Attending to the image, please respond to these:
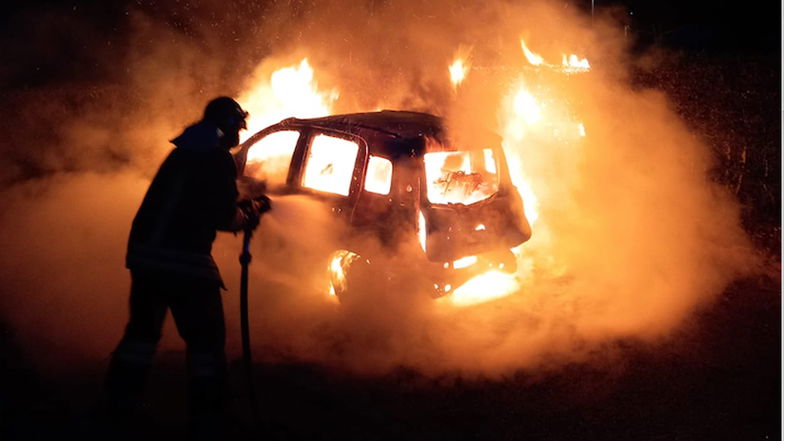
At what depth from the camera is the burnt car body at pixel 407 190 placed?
4.93 metres

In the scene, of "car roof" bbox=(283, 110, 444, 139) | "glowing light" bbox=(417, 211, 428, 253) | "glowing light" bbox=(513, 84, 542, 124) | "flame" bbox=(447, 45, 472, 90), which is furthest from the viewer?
"flame" bbox=(447, 45, 472, 90)

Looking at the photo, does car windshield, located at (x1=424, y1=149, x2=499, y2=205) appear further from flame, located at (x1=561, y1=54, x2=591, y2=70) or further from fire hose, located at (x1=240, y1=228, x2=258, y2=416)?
flame, located at (x1=561, y1=54, x2=591, y2=70)

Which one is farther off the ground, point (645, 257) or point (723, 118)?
point (723, 118)

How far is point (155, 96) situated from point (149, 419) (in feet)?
25.4

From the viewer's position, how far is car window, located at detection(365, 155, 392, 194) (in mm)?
5023

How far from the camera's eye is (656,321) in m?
5.52

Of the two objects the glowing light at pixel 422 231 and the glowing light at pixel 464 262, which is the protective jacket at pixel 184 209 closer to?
the glowing light at pixel 422 231

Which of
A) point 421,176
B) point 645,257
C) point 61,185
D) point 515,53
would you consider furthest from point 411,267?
point 515,53

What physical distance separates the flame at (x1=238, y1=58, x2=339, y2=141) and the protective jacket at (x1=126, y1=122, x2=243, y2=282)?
5270mm

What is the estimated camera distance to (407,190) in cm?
495

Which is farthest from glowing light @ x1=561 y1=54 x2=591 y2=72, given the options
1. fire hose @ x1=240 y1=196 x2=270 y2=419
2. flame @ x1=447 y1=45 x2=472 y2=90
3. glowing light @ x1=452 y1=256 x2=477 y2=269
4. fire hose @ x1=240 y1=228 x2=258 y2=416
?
fire hose @ x1=240 y1=228 x2=258 y2=416

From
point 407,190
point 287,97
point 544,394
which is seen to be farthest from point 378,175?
point 287,97

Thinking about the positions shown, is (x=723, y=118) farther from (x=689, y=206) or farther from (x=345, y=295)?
(x=345, y=295)

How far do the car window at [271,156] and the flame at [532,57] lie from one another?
570 cm
